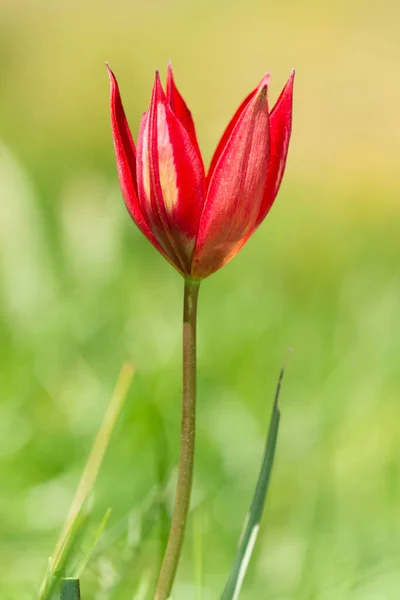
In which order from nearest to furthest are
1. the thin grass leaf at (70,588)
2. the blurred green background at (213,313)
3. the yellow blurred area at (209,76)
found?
the thin grass leaf at (70,588), the blurred green background at (213,313), the yellow blurred area at (209,76)

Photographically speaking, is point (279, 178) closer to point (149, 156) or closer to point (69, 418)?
point (149, 156)

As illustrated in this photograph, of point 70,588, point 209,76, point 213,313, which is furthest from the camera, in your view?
point 209,76

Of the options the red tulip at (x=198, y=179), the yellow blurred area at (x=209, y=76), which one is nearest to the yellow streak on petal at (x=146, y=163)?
the red tulip at (x=198, y=179)

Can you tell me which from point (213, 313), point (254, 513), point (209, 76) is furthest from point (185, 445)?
point (209, 76)

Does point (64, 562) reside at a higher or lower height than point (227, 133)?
lower

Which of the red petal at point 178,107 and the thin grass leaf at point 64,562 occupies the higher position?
the red petal at point 178,107

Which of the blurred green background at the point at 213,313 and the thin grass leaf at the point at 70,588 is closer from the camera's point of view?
the thin grass leaf at the point at 70,588

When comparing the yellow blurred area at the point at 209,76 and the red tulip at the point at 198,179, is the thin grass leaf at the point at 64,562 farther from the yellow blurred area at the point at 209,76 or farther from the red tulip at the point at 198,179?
the yellow blurred area at the point at 209,76

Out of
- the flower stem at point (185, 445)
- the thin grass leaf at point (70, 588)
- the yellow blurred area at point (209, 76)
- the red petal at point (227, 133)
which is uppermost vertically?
the yellow blurred area at point (209, 76)

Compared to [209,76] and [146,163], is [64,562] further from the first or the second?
[209,76]
